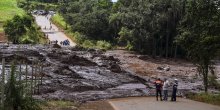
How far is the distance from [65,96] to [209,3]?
492 inches

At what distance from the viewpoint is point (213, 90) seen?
41062 mm

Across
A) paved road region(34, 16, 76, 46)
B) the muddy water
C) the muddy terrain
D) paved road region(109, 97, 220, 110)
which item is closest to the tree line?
the muddy terrain

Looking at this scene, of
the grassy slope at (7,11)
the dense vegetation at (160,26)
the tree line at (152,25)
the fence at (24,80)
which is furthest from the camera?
the grassy slope at (7,11)

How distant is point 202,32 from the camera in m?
33.6

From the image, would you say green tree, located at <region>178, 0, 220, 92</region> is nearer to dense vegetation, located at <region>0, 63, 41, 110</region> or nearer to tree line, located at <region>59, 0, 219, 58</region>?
dense vegetation, located at <region>0, 63, 41, 110</region>

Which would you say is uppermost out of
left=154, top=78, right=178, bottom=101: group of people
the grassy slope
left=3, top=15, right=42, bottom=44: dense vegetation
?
the grassy slope

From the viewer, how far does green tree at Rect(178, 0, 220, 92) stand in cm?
3250

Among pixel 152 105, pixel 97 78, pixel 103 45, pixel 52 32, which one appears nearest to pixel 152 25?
pixel 103 45

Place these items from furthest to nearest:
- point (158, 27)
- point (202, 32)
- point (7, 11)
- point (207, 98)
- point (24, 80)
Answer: point (7, 11)
point (158, 27)
point (202, 32)
point (207, 98)
point (24, 80)

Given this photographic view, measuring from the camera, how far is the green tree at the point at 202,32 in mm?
32500

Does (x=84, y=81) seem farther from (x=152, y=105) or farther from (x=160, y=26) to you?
(x=160, y=26)

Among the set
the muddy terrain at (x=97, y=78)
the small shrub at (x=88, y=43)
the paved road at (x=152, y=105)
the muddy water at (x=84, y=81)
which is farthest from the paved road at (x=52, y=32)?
the paved road at (x=152, y=105)

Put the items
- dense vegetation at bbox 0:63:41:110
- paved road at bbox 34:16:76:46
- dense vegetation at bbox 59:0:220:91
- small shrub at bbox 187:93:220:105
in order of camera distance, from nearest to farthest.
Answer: dense vegetation at bbox 0:63:41:110
small shrub at bbox 187:93:220:105
dense vegetation at bbox 59:0:220:91
paved road at bbox 34:16:76:46

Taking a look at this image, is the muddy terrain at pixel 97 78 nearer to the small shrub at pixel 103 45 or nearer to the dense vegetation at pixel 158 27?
the dense vegetation at pixel 158 27
